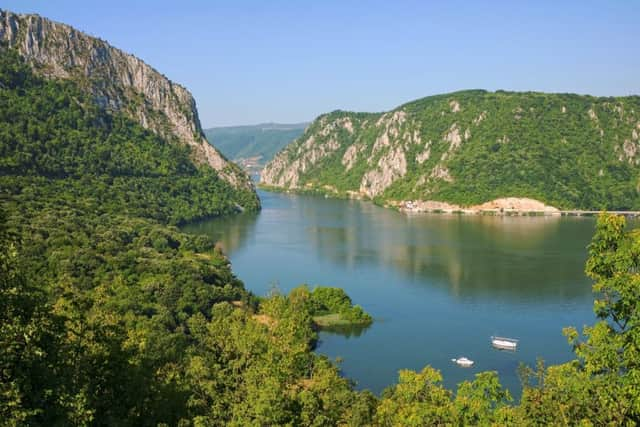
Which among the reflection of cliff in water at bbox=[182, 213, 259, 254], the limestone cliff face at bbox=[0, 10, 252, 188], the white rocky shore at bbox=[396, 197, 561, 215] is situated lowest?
the reflection of cliff in water at bbox=[182, 213, 259, 254]

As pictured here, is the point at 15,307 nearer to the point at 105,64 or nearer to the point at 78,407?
the point at 78,407

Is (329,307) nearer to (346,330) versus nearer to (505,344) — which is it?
(346,330)

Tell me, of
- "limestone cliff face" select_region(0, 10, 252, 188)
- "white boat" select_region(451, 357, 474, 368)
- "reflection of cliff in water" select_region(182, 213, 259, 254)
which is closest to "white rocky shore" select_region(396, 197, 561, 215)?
"reflection of cliff in water" select_region(182, 213, 259, 254)

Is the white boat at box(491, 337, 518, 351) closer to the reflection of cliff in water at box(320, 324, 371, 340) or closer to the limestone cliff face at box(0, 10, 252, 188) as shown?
the reflection of cliff in water at box(320, 324, 371, 340)

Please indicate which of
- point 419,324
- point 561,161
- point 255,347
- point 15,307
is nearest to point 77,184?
point 419,324

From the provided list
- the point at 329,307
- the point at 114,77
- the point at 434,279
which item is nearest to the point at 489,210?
the point at 434,279
